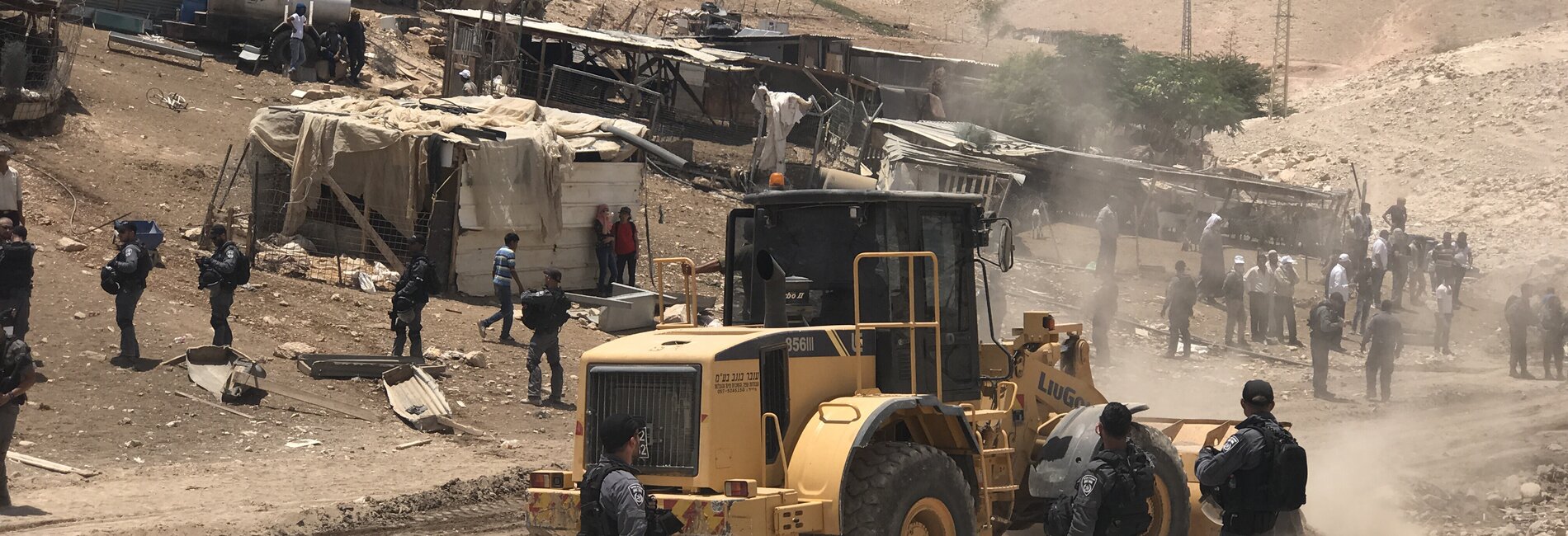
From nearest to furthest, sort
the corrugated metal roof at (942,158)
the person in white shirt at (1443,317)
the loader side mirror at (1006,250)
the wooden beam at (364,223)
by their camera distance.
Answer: the loader side mirror at (1006,250)
the wooden beam at (364,223)
the person in white shirt at (1443,317)
the corrugated metal roof at (942,158)

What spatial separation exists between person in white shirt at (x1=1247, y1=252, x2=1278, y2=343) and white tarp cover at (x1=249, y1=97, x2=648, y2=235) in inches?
409

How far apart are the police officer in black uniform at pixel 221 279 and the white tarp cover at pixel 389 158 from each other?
4.71m

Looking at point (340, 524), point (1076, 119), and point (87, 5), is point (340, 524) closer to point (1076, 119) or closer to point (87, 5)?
point (87, 5)

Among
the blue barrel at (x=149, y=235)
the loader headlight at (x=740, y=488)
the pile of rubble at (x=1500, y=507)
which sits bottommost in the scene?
the pile of rubble at (x=1500, y=507)

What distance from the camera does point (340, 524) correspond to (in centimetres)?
966

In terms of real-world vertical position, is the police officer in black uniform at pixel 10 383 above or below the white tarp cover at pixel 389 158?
below

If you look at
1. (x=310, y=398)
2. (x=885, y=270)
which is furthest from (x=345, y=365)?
(x=885, y=270)

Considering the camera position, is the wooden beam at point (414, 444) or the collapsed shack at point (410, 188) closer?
the wooden beam at point (414, 444)

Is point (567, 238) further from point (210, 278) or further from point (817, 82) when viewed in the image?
point (817, 82)

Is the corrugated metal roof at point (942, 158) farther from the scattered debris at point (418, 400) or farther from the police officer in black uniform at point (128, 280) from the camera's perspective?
the police officer in black uniform at point (128, 280)

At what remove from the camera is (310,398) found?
1340cm

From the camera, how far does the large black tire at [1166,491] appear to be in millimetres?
8625

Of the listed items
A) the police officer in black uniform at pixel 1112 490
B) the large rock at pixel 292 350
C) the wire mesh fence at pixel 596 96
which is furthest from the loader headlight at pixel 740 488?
the wire mesh fence at pixel 596 96

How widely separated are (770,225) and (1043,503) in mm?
2465
